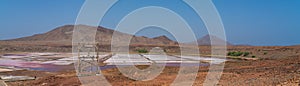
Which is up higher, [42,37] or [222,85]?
[42,37]

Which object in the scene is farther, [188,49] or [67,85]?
[188,49]

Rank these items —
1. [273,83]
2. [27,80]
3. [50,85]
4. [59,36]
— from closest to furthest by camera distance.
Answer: [273,83] < [50,85] < [27,80] < [59,36]

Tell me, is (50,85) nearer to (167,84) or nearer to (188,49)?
(167,84)

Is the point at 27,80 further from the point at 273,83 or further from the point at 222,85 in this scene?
the point at 273,83

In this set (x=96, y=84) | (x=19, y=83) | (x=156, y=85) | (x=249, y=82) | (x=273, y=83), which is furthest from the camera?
(x=19, y=83)

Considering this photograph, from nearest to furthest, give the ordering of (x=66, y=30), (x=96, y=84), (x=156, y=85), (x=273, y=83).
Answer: (x=273, y=83) < (x=156, y=85) < (x=96, y=84) < (x=66, y=30)

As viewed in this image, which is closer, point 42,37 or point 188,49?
point 188,49

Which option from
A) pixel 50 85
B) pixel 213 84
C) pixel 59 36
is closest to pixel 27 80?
pixel 50 85

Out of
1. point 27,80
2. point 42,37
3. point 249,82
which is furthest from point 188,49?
point 42,37

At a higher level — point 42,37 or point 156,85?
point 42,37
